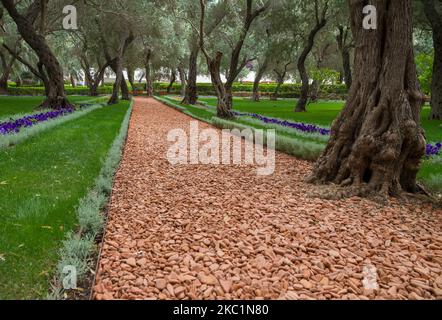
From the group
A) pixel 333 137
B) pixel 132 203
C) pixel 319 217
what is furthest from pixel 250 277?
pixel 333 137

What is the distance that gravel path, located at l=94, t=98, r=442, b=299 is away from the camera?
3100 millimetres

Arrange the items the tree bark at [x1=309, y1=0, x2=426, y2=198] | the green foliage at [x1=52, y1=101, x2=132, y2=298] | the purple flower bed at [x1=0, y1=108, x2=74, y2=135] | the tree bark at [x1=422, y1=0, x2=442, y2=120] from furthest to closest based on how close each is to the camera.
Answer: the tree bark at [x1=422, y1=0, x2=442, y2=120] < the purple flower bed at [x1=0, y1=108, x2=74, y2=135] < the tree bark at [x1=309, y1=0, x2=426, y2=198] < the green foliage at [x1=52, y1=101, x2=132, y2=298]

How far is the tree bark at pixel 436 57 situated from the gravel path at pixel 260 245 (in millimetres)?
14342

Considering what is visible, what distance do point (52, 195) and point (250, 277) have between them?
3.19 metres

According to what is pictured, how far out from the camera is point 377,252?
379 centimetres

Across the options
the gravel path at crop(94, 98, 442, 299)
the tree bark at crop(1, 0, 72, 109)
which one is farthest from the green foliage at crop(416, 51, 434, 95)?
the tree bark at crop(1, 0, 72, 109)

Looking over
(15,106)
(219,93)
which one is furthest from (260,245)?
(15,106)

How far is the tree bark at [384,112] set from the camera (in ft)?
17.6

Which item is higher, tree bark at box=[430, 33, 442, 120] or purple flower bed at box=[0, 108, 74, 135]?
tree bark at box=[430, 33, 442, 120]

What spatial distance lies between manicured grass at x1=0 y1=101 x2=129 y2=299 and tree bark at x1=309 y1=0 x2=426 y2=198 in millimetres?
3998

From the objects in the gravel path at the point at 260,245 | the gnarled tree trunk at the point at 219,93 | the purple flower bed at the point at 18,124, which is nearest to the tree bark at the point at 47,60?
the purple flower bed at the point at 18,124

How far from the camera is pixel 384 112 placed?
547cm

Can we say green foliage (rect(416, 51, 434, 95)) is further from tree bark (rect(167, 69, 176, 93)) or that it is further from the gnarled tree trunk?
tree bark (rect(167, 69, 176, 93))

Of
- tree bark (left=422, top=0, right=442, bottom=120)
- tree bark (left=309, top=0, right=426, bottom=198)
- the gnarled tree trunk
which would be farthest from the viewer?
the gnarled tree trunk
